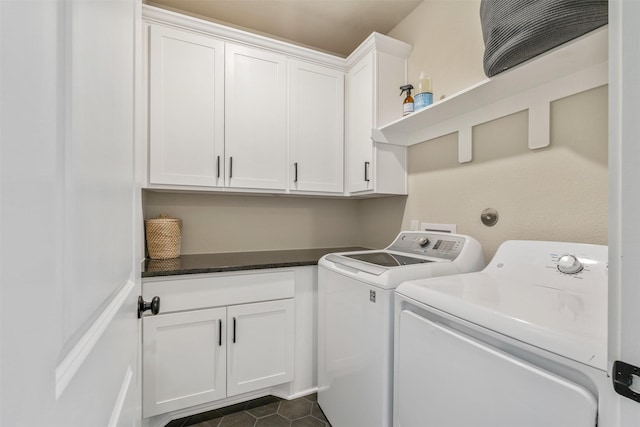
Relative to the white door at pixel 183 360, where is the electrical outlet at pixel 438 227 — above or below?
above

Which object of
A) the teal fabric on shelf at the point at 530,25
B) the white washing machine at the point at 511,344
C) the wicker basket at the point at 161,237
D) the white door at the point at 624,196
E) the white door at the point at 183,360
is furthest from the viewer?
the wicker basket at the point at 161,237

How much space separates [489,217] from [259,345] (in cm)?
160

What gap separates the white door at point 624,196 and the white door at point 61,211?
2.48 ft

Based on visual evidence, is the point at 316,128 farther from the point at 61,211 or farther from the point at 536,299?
the point at 61,211

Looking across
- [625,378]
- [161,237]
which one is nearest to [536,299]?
[625,378]

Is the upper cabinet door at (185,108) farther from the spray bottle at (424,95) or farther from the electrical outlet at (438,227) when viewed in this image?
the electrical outlet at (438,227)

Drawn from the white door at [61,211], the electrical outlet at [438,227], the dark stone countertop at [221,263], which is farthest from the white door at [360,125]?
the white door at [61,211]

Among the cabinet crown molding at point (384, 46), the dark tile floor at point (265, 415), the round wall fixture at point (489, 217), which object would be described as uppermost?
the cabinet crown molding at point (384, 46)

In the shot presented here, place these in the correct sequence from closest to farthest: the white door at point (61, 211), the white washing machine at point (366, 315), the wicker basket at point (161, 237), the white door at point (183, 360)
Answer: the white door at point (61, 211) → the white washing machine at point (366, 315) → the white door at point (183, 360) → the wicker basket at point (161, 237)

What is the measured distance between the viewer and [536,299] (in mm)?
837

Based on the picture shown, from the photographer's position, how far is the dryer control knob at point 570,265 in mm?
983

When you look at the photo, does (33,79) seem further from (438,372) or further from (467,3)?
(467,3)

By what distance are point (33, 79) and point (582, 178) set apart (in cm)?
165

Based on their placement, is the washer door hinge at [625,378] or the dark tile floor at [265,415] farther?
the dark tile floor at [265,415]
